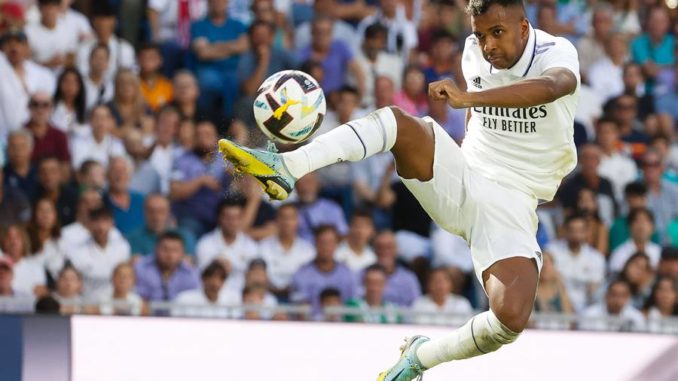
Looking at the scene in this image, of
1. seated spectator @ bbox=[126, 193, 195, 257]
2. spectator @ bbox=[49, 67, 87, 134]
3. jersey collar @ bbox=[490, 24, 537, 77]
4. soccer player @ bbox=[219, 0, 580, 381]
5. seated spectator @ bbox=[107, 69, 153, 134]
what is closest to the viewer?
soccer player @ bbox=[219, 0, 580, 381]

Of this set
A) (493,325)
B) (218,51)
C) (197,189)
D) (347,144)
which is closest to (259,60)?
(218,51)

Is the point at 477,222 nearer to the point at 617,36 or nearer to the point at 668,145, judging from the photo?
the point at 668,145

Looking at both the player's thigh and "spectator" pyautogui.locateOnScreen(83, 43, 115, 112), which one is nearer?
the player's thigh

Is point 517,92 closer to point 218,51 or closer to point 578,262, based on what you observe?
point 578,262

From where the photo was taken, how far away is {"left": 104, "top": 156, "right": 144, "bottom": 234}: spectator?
9992 millimetres

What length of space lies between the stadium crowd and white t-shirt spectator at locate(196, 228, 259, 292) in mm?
14

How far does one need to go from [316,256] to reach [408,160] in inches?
157

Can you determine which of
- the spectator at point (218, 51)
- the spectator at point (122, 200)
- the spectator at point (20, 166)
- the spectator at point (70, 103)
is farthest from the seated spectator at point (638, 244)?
the spectator at point (20, 166)

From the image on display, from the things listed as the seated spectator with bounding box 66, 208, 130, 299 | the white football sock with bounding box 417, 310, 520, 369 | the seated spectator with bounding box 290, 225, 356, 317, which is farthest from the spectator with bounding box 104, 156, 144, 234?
the white football sock with bounding box 417, 310, 520, 369

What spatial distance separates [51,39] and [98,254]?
2.08m

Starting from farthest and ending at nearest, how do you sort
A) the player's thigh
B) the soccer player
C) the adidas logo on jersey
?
the adidas logo on jersey
the player's thigh
the soccer player

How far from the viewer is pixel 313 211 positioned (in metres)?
10.3

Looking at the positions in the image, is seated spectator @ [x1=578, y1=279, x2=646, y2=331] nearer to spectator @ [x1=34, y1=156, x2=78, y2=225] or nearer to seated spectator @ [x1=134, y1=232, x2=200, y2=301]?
seated spectator @ [x1=134, y1=232, x2=200, y2=301]

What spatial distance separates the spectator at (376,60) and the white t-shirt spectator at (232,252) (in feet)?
6.58
